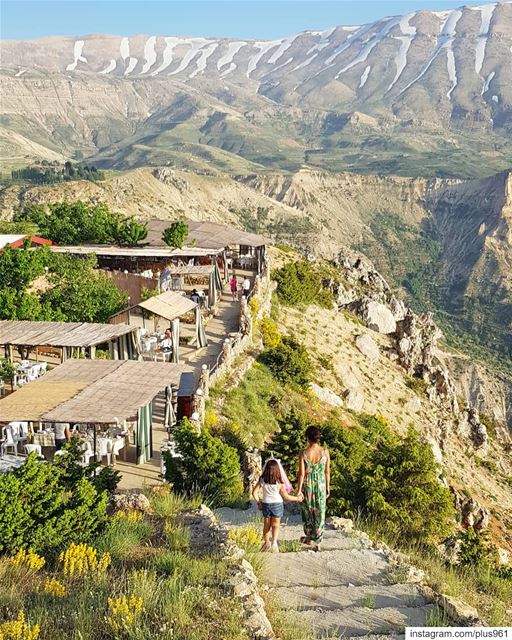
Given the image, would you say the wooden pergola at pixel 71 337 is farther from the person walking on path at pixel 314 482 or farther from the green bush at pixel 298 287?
the green bush at pixel 298 287

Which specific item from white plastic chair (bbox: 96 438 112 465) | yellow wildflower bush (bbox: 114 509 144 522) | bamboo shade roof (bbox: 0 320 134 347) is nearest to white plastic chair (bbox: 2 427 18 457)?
white plastic chair (bbox: 96 438 112 465)

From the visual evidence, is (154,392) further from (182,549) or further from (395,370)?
(395,370)

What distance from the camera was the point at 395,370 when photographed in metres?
34.6

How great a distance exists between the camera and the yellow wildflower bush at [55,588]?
7.14m

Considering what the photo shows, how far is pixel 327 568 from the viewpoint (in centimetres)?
871

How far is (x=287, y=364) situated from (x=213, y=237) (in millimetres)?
11577

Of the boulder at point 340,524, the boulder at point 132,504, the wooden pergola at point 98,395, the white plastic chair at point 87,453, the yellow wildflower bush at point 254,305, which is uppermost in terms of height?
the yellow wildflower bush at point 254,305

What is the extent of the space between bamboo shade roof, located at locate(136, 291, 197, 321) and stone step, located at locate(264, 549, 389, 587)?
13001mm

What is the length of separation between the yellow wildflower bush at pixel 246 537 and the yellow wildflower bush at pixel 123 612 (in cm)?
234

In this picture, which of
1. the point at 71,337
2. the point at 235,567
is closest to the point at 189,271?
the point at 71,337

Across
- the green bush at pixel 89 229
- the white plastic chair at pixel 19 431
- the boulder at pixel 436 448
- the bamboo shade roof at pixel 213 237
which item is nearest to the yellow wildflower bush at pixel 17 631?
the white plastic chair at pixel 19 431

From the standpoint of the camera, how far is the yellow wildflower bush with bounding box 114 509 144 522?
31.9 ft

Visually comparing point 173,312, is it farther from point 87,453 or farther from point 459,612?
point 459,612

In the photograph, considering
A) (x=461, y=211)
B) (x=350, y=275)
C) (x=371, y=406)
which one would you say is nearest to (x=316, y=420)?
(x=371, y=406)
